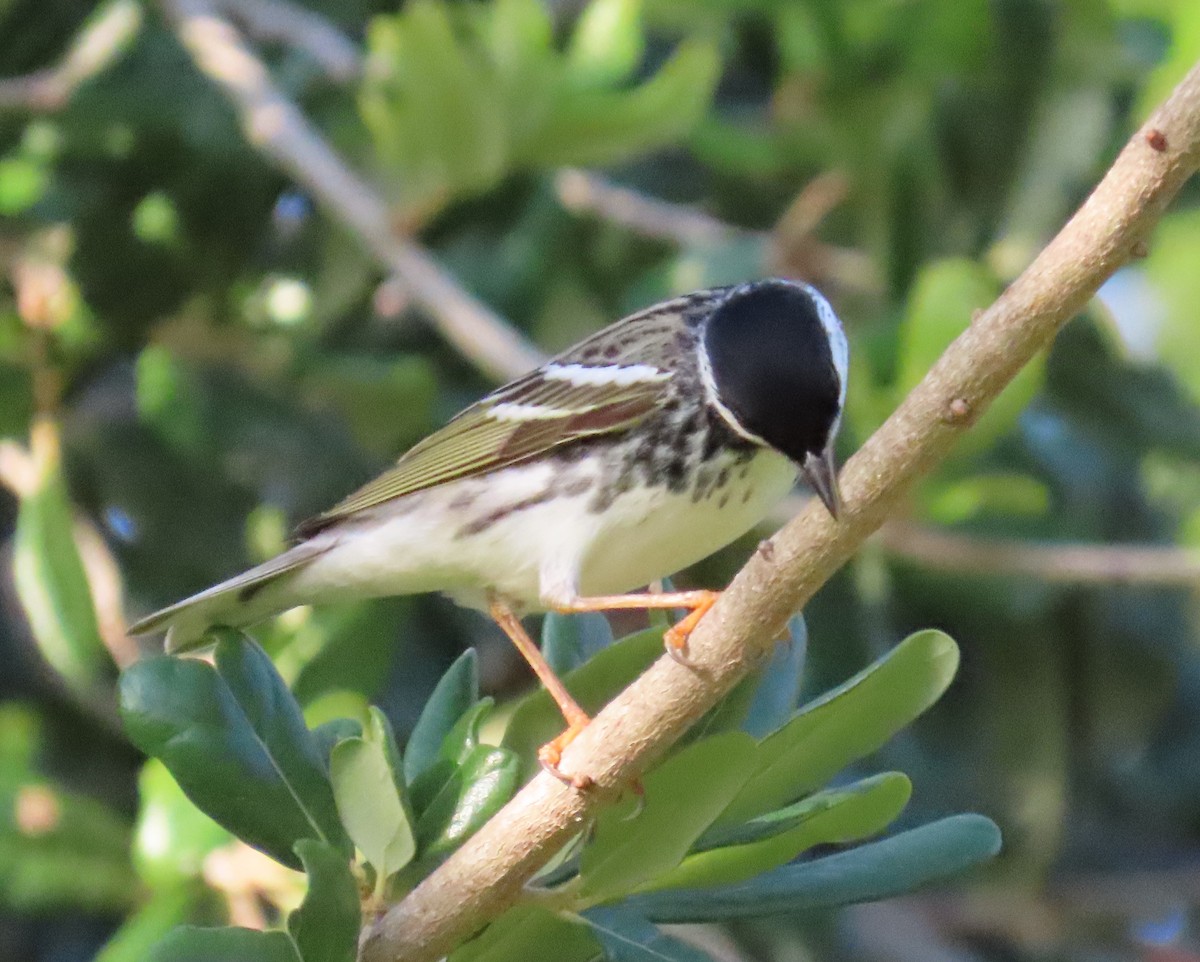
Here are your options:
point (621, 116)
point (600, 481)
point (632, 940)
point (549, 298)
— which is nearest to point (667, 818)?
point (632, 940)

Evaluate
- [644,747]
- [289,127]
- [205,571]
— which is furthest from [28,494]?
[644,747]

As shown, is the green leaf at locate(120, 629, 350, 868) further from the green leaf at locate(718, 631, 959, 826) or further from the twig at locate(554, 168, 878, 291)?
the twig at locate(554, 168, 878, 291)

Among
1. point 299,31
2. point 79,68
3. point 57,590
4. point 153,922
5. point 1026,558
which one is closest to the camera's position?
point 153,922

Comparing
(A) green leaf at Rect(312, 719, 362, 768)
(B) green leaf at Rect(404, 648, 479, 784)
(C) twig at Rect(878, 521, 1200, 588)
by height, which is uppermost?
(A) green leaf at Rect(312, 719, 362, 768)

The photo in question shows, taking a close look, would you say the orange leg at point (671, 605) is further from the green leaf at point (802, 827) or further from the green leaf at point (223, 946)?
the green leaf at point (223, 946)

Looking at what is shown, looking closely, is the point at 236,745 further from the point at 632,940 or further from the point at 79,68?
the point at 79,68

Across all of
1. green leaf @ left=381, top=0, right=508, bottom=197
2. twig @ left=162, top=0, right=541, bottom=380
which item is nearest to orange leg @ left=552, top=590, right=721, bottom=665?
twig @ left=162, top=0, right=541, bottom=380
